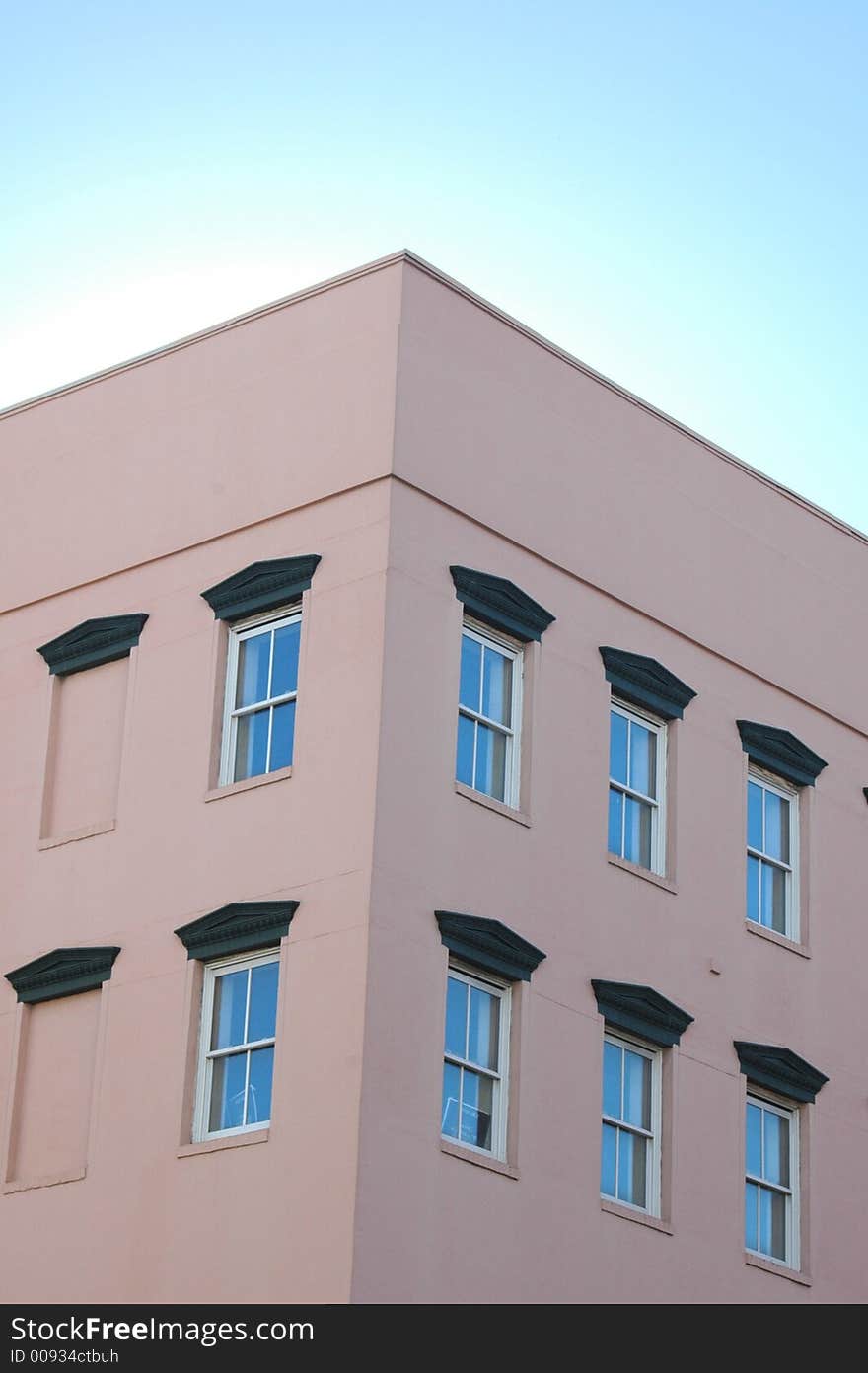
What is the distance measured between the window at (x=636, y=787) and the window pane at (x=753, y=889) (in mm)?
1548

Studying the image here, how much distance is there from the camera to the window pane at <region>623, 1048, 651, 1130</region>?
93.8 ft

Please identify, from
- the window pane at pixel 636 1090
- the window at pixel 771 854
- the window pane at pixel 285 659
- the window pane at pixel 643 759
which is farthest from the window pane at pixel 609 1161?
the window pane at pixel 285 659

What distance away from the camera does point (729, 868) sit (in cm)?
3073

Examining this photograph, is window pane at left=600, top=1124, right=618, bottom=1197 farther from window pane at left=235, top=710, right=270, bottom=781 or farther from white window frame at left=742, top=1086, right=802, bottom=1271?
window pane at left=235, top=710, right=270, bottom=781

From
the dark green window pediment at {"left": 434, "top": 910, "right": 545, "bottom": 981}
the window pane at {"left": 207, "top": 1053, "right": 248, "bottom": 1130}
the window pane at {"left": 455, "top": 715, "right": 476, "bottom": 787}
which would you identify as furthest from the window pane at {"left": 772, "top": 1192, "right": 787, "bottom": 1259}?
the window pane at {"left": 207, "top": 1053, "right": 248, "bottom": 1130}

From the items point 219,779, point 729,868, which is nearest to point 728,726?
point 729,868

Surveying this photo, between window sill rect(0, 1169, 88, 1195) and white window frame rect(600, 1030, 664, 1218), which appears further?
white window frame rect(600, 1030, 664, 1218)

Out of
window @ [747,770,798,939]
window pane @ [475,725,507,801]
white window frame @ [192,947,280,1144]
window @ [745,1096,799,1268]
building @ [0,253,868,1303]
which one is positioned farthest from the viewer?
window @ [747,770,798,939]

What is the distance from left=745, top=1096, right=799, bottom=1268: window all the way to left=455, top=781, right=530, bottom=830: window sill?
4.60 meters

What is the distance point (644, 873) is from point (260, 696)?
4.76 m

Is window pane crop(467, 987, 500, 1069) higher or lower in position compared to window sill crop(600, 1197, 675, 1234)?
higher

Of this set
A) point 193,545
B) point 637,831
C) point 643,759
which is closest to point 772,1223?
point 637,831

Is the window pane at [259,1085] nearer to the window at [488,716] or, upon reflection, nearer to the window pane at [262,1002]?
the window pane at [262,1002]

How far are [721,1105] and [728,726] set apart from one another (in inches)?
183
